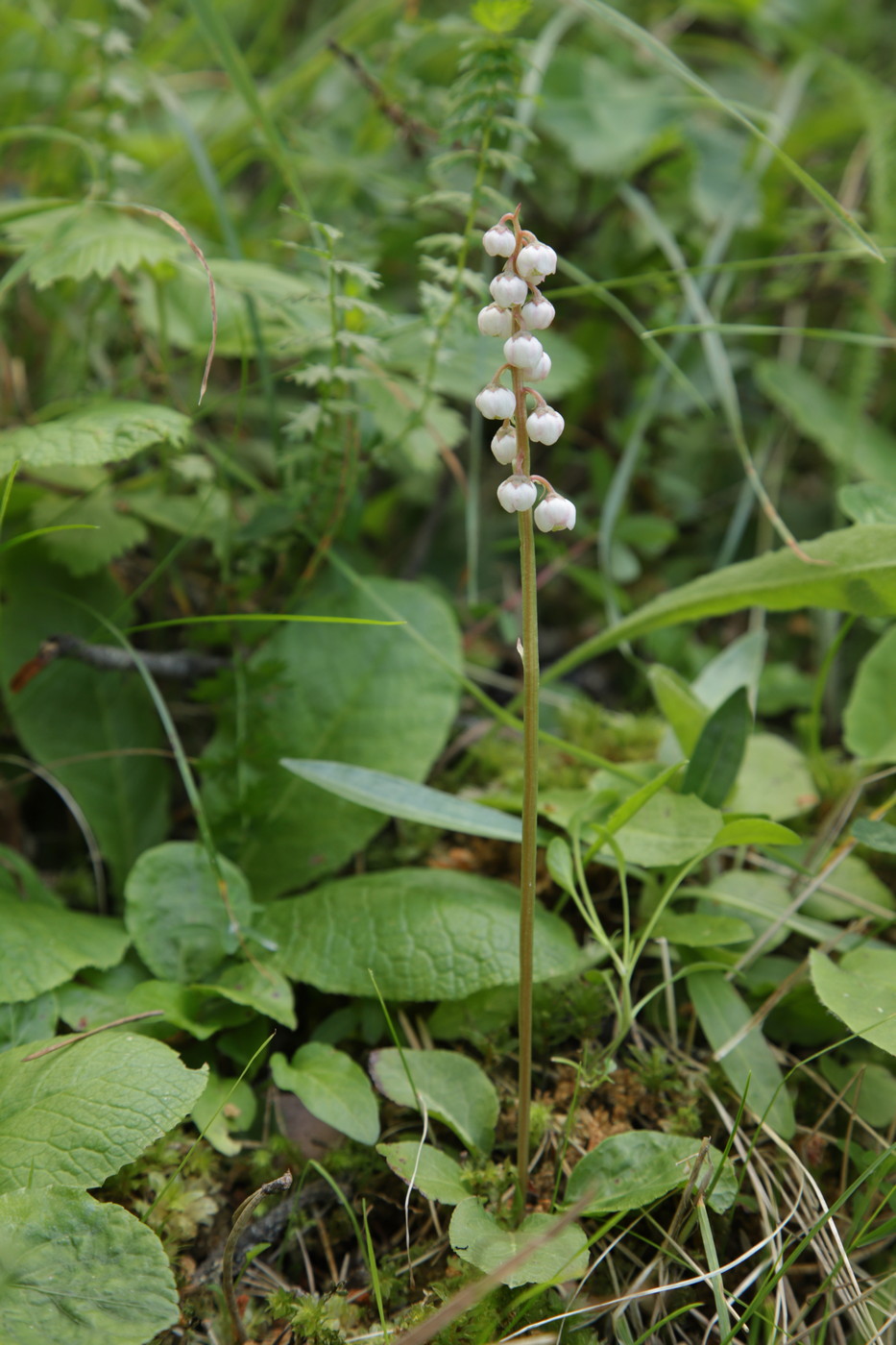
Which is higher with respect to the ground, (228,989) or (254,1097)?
(228,989)

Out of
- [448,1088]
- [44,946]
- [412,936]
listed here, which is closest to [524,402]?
[412,936]

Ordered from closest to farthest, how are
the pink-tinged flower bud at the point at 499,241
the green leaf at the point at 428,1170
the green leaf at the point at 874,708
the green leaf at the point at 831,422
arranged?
1. the pink-tinged flower bud at the point at 499,241
2. the green leaf at the point at 428,1170
3. the green leaf at the point at 874,708
4. the green leaf at the point at 831,422

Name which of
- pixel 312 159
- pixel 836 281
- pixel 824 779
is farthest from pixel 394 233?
pixel 824 779

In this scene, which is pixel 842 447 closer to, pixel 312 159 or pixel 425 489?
pixel 425 489

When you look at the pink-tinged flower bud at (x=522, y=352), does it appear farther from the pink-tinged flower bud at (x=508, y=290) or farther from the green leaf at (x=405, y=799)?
the green leaf at (x=405, y=799)

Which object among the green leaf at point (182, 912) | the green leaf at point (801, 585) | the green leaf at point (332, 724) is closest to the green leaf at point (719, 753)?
the green leaf at point (801, 585)

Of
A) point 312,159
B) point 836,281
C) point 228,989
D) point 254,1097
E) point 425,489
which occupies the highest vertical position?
point 312,159

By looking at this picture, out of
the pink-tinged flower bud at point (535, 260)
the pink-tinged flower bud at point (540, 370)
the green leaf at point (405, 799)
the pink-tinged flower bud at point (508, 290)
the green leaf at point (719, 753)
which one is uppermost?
the pink-tinged flower bud at point (535, 260)
